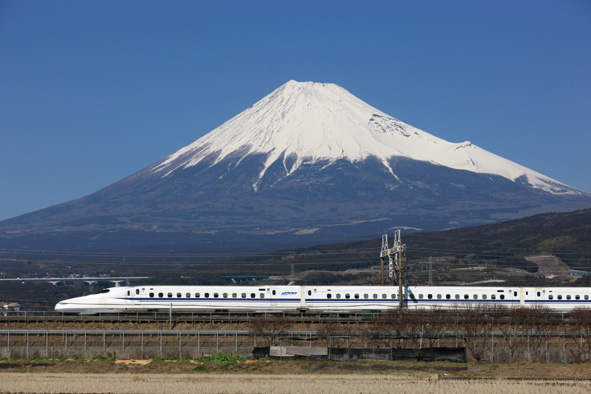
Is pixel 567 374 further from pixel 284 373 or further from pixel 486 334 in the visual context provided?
pixel 284 373

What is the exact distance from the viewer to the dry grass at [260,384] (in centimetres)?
5425

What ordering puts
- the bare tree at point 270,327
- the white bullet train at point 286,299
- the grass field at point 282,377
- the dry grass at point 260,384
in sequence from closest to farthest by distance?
the dry grass at point 260,384 → the grass field at point 282,377 → the bare tree at point 270,327 → the white bullet train at point 286,299

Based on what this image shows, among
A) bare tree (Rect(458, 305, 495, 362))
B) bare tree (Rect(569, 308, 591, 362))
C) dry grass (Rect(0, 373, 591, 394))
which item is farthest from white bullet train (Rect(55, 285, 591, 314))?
dry grass (Rect(0, 373, 591, 394))

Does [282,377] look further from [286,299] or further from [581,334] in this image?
[581,334]

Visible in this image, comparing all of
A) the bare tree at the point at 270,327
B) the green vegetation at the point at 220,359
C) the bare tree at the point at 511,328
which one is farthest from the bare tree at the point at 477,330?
the green vegetation at the point at 220,359

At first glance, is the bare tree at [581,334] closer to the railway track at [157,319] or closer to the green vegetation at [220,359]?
the railway track at [157,319]

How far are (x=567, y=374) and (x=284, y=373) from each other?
20105 mm

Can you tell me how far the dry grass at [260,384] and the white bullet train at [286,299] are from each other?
2489cm

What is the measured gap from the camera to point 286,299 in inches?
3398

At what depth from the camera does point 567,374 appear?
62.4 m

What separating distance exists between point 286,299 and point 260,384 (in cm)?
2994

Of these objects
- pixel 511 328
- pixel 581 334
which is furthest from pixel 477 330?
pixel 581 334

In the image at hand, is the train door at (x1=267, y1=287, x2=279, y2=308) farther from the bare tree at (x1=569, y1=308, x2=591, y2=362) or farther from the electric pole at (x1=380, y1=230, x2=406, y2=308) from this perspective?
the bare tree at (x1=569, y1=308, x2=591, y2=362)

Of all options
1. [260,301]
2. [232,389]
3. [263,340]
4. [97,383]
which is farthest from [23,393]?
[260,301]
